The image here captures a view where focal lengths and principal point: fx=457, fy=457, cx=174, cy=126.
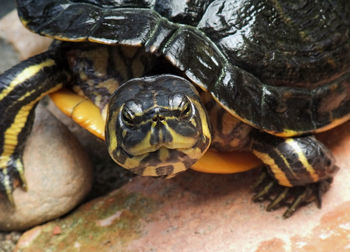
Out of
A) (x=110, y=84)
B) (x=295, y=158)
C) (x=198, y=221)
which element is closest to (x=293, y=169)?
(x=295, y=158)

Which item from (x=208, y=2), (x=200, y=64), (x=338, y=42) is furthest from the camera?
(x=338, y=42)

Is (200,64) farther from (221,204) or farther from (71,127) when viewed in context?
(71,127)

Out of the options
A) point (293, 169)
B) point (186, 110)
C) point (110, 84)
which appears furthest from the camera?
point (110, 84)

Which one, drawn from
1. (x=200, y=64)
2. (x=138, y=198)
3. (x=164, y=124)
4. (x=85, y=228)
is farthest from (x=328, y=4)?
(x=85, y=228)

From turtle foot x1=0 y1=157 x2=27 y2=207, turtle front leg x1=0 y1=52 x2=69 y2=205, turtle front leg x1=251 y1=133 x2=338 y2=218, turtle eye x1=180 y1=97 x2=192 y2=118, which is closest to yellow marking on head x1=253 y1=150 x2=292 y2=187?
turtle front leg x1=251 y1=133 x2=338 y2=218

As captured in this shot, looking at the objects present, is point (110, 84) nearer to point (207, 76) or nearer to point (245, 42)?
point (207, 76)

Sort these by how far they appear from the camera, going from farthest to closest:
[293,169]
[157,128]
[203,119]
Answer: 1. [293,169]
2. [203,119]
3. [157,128]

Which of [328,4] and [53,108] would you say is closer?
[328,4]

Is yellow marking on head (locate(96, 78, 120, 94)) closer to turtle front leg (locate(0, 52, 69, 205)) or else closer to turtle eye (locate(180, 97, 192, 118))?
turtle front leg (locate(0, 52, 69, 205))
